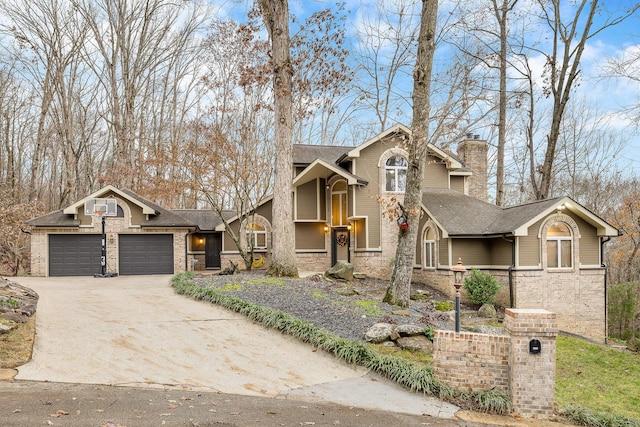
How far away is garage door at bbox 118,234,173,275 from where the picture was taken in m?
19.2

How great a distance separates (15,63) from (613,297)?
31406 mm

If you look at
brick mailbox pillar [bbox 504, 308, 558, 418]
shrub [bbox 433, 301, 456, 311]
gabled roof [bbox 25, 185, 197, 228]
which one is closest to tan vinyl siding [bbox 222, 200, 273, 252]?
gabled roof [bbox 25, 185, 197, 228]

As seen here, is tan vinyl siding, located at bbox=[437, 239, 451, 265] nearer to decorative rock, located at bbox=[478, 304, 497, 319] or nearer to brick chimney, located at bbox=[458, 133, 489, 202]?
decorative rock, located at bbox=[478, 304, 497, 319]

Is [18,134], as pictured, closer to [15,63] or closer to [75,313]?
[15,63]

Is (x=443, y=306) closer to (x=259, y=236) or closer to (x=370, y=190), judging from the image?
(x=370, y=190)

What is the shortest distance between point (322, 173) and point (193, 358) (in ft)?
48.0

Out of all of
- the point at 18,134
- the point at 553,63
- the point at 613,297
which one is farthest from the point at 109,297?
the point at 18,134

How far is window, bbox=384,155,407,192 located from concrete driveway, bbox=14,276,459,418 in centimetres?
1139

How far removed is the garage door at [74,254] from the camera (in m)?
18.6

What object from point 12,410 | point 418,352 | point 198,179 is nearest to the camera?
point 12,410

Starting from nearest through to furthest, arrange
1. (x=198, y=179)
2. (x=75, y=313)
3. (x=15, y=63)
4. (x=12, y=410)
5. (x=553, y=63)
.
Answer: (x=12, y=410) < (x=75, y=313) < (x=553, y=63) < (x=198, y=179) < (x=15, y=63)

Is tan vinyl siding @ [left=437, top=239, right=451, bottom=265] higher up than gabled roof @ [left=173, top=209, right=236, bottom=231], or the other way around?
gabled roof @ [left=173, top=209, right=236, bottom=231]

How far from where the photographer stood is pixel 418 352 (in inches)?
301

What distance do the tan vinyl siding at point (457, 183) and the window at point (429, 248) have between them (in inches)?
140
